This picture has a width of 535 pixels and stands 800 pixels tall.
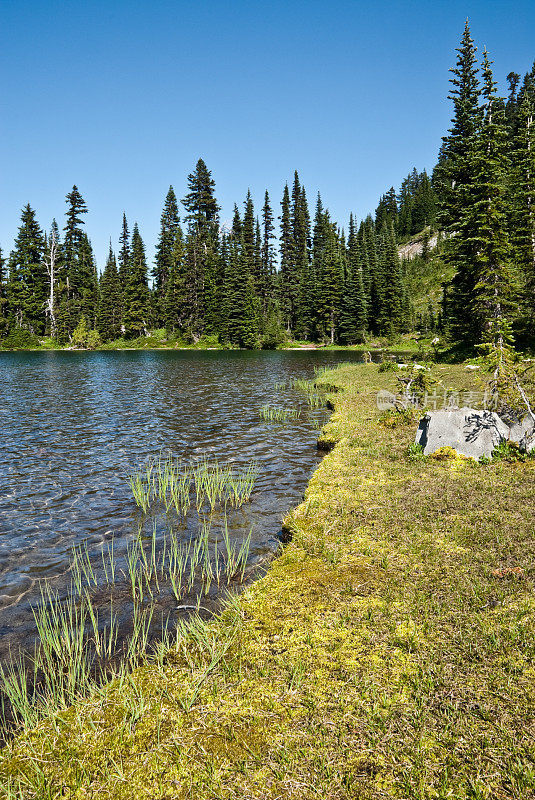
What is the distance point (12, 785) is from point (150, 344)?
261ft

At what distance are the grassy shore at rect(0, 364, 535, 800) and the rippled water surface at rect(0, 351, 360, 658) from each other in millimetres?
2477

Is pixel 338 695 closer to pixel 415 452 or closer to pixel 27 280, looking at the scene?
pixel 415 452

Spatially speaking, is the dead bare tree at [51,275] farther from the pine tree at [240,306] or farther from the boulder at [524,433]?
the boulder at [524,433]

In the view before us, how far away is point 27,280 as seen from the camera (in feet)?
263

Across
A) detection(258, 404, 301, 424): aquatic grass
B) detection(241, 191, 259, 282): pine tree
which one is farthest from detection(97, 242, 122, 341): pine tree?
detection(258, 404, 301, 424): aquatic grass

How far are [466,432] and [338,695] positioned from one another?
346 inches

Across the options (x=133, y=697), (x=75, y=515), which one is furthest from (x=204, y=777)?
(x=75, y=515)

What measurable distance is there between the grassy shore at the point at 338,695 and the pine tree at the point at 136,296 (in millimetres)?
80380

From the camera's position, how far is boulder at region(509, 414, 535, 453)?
35.4 ft

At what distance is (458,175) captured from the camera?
112 feet

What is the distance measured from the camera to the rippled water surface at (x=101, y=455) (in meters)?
8.32

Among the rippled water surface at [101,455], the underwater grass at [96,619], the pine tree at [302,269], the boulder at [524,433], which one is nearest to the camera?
the underwater grass at [96,619]

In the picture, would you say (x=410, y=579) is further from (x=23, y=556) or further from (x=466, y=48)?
(x=466, y=48)

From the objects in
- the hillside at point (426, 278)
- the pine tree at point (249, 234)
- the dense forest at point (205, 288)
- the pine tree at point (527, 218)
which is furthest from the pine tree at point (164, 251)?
the pine tree at point (527, 218)
